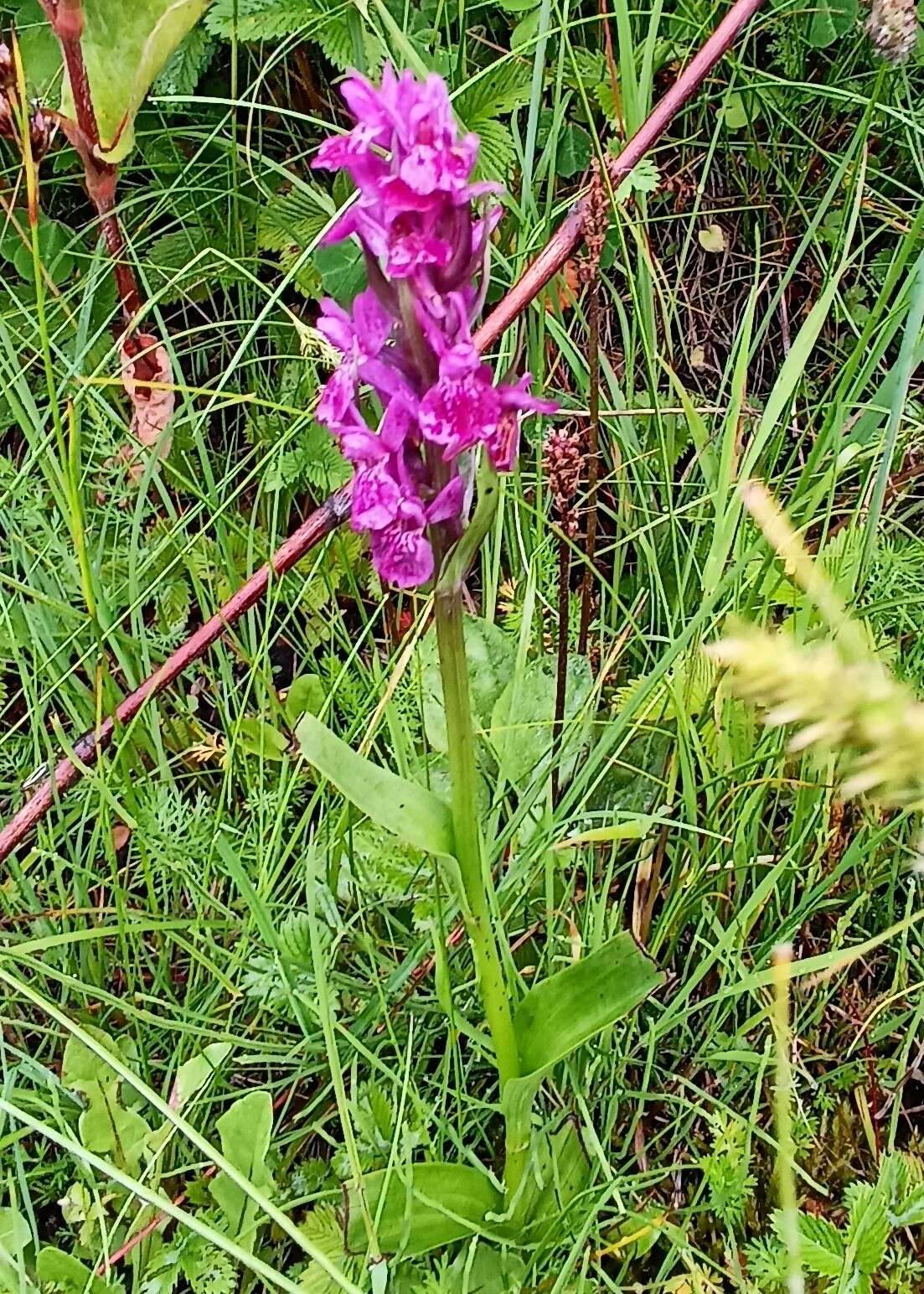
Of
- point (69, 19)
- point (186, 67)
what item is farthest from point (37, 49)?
point (69, 19)

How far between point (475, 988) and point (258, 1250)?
285 mm

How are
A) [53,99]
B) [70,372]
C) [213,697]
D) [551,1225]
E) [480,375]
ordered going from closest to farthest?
[480,375] < [551,1225] < [70,372] < [213,697] < [53,99]

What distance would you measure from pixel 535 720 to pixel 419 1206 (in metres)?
0.47

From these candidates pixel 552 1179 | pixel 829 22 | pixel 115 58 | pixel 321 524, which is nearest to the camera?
pixel 552 1179

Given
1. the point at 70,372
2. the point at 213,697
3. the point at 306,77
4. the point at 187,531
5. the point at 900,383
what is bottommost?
the point at 213,697

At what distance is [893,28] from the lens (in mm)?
1029

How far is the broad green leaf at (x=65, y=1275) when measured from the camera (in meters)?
0.93

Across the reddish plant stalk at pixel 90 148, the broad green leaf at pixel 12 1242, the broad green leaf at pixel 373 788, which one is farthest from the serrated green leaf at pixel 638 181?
the broad green leaf at pixel 12 1242

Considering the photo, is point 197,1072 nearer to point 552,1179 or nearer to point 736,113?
point 552,1179

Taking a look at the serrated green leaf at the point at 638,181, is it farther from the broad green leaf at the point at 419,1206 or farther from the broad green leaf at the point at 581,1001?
the broad green leaf at the point at 419,1206

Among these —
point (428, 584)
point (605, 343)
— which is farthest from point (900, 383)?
point (605, 343)

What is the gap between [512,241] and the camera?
1.42m

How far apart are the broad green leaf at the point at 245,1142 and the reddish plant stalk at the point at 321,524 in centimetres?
35

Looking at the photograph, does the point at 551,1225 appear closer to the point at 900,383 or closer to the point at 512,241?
the point at 900,383
